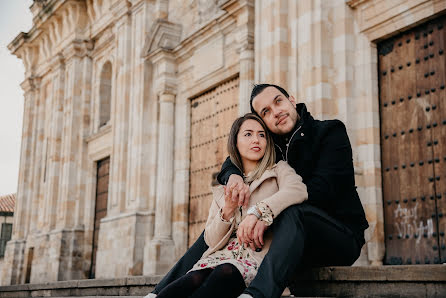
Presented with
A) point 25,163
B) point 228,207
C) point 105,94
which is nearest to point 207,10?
point 105,94

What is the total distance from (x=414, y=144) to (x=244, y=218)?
397 cm

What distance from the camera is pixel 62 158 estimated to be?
16516 millimetres

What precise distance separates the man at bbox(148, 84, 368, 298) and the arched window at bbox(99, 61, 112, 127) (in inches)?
476

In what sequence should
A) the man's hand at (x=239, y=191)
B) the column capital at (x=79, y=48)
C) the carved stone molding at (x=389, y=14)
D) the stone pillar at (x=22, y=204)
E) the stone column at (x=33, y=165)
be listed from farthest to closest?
the stone column at (x=33, y=165)
the stone pillar at (x=22, y=204)
the column capital at (x=79, y=48)
the carved stone molding at (x=389, y=14)
the man's hand at (x=239, y=191)

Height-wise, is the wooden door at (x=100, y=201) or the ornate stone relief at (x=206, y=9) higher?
the ornate stone relief at (x=206, y=9)

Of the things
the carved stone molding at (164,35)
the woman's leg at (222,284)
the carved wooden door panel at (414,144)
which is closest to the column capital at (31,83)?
the carved stone molding at (164,35)

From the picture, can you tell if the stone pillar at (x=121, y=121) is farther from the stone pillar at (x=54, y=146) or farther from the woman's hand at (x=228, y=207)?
the woman's hand at (x=228, y=207)

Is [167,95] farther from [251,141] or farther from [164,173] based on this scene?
[251,141]

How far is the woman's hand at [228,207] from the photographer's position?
138 inches

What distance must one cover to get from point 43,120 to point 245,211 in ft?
53.8

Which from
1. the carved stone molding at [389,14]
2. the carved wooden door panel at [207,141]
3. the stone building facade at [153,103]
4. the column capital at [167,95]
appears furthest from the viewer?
the column capital at [167,95]

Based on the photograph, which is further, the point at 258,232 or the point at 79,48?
the point at 79,48

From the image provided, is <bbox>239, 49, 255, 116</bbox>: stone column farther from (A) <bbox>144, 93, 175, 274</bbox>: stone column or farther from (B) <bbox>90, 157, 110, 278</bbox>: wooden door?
(B) <bbox>90, 157, 110, 278</bbox>: wooden door

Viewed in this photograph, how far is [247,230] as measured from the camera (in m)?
3.30
